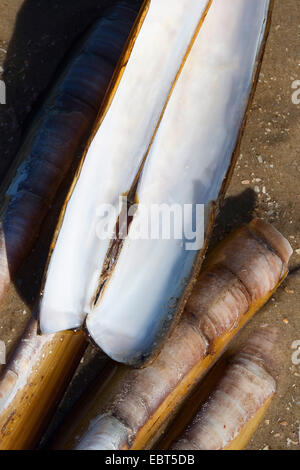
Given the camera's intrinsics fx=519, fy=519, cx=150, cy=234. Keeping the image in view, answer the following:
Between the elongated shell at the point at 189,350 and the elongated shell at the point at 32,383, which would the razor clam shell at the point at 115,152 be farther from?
the elongated shell at the point at 189,350

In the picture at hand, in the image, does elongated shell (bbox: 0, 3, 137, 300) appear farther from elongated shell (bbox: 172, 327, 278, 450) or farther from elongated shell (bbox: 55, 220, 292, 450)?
elongated shell (bbox: 172, 327, 278, 450)

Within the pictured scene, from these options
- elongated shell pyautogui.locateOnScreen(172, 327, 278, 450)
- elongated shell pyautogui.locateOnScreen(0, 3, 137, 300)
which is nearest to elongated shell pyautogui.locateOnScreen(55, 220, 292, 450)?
elongated shell pyautogui.locateOnScreen(172, 327, 278, 450)

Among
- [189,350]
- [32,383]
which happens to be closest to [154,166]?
[189,350]

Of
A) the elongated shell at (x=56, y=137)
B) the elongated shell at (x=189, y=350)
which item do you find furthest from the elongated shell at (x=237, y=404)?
the elongated shell at (x=56, y=137)

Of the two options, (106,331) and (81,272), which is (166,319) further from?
(81,272)

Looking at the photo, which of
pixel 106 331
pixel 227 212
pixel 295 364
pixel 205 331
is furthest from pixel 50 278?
pixel 295 364

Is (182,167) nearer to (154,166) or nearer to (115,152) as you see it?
(154,166)
